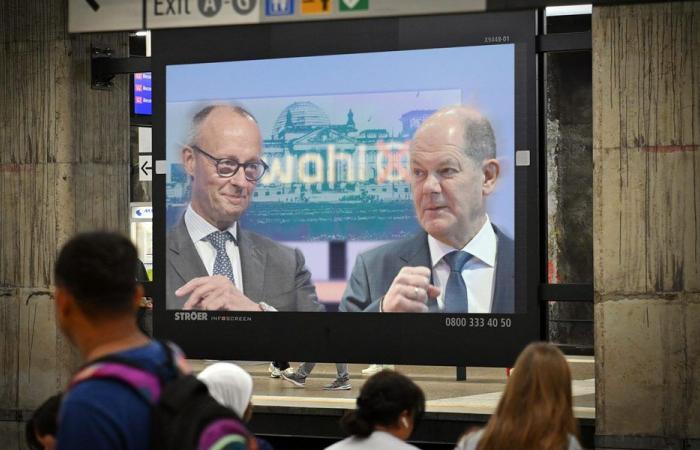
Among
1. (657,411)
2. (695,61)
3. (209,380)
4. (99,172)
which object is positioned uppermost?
(695,61)

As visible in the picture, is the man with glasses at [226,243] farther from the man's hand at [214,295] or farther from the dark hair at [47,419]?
the dark hair at [47,419]

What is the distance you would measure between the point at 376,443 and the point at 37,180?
206 inches

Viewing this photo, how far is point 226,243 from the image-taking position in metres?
8.52

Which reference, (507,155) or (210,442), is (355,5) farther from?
(210,442)

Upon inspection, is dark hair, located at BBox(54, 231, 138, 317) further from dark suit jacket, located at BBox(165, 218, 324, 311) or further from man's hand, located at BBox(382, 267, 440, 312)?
dark suit jacket, located at BBox(165, 218, 324, 311)

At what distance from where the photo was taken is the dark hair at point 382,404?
174 inches

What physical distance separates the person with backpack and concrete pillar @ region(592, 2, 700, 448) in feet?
17.1

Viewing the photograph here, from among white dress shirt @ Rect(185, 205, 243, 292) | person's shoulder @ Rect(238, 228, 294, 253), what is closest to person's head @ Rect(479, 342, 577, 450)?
person's shoulder @ Rect(238, 228, 294, 253)

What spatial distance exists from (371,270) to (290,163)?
3.05 ft

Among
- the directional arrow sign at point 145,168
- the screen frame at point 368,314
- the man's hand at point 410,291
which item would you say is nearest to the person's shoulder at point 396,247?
the man's hand at point 410,291

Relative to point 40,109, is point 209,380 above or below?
below

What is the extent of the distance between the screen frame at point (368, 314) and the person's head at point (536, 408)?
11.9ft

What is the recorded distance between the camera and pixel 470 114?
25.7 ft

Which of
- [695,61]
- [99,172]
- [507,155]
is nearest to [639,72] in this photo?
[695,61]
